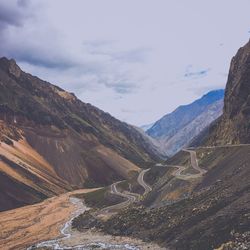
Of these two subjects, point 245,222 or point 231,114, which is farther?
point 231,114

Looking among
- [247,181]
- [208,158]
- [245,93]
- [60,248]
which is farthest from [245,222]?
[245,93]

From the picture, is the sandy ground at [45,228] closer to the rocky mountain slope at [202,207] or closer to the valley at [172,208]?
the valley at [172,208]

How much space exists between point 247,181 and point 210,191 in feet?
33.1

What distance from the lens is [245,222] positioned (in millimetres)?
72938

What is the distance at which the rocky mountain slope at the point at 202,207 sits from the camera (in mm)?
74562

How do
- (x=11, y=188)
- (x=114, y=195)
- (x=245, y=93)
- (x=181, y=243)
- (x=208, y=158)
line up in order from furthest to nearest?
(x=11, y=188)
(x=245, y=93)
(x=114, y=195)
(x=208, y=158)
(x=181, y=243)

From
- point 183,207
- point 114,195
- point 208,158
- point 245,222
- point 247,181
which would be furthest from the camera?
point 114,195

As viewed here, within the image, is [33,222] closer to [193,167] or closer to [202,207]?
[193,167]

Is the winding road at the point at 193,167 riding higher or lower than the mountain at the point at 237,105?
lower

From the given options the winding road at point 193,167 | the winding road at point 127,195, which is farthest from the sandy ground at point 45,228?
the winding road at point 193,167

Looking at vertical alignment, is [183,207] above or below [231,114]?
below

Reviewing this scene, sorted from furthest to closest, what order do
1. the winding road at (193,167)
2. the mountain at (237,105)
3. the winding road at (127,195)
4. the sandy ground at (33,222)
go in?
the mountain at (237,105) < the winding road at (127,195) < the winding road at (193,167) < the sandy ground at (33,222)

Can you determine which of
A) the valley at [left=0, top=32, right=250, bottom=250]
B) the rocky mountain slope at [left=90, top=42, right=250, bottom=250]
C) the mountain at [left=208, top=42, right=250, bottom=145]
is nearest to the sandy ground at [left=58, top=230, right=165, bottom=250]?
the valley at [left=0, top=32, right=250, bottom=250]

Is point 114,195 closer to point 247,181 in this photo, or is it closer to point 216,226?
point 247,181
